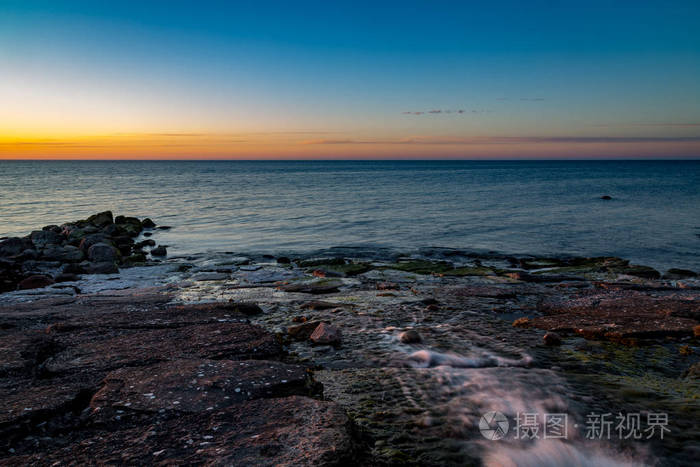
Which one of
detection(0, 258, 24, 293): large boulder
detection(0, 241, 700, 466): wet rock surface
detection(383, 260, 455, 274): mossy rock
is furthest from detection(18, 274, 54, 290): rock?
detection(383, 260, 455, 274): mossy rock

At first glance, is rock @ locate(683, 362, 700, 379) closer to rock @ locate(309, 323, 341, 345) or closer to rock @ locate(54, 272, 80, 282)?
rock @ locate(309, 323, 341, 345)

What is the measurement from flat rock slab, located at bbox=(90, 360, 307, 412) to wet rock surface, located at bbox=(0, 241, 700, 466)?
0.02 m

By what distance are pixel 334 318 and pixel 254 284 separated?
492 centimetres

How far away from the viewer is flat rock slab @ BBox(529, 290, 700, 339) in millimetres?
7418

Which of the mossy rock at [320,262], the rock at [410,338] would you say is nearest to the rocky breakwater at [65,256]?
the mossy rock at [320,262]

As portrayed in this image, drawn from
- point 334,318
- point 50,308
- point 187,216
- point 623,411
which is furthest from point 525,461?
point 187,216

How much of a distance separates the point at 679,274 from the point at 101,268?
2014 cm

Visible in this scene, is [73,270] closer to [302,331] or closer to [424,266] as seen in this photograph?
[302,331]

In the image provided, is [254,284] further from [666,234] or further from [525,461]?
[666,234]

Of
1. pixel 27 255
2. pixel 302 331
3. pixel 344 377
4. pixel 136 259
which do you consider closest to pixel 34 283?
pixel 136 259

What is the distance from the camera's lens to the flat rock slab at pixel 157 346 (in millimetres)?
5418

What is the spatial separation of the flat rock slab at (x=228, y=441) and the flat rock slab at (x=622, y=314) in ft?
18.4

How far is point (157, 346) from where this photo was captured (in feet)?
19.8

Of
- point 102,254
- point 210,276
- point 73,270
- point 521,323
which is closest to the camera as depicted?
point 521,323
